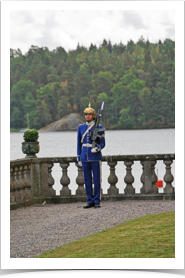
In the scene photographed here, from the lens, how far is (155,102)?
407 feet

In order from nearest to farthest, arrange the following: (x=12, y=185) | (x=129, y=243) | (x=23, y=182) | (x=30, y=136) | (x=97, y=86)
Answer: (x=129, y=243) < (x=12, y=185) < (x=23, y=182) < (x=30, y=136) < (x=97, y=86)

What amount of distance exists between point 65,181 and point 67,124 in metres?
118

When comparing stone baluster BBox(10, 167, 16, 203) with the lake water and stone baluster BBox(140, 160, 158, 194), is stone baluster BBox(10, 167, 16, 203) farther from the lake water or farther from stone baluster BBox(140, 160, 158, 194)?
the lake water

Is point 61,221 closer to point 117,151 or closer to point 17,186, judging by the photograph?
point 17,186

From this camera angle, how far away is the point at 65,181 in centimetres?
1051

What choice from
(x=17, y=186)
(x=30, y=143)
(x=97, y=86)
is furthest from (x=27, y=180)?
(x=97, y=86)

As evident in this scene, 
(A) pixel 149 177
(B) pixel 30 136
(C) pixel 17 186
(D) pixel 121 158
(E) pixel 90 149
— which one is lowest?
(C) pixel 17 186

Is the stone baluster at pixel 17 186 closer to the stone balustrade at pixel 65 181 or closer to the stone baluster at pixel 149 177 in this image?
the stone balustrade at pixel 65 181

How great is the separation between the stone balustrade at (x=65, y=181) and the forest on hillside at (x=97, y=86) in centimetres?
10520

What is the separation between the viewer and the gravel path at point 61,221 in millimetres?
6684

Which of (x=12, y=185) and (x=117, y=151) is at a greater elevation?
(x=12, y=185)

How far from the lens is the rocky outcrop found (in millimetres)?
127625
